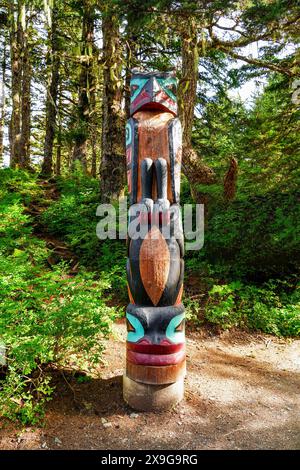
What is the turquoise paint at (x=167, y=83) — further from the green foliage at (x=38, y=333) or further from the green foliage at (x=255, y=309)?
the green foliage at (x=255, y=309)

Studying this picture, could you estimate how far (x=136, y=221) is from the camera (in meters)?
3.83

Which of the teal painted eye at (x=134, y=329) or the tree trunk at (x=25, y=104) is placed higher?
the tree trunk at (x=25, y=104)

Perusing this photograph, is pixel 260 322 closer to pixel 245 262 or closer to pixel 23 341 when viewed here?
pixel 245 262

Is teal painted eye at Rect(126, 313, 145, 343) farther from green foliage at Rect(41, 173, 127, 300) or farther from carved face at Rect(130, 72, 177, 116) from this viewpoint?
green foliage at Rect(41, 173, 127, 300)

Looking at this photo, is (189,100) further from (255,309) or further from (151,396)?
(151,396)

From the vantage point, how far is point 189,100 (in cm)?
757

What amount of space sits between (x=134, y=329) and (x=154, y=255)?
2.64 ft

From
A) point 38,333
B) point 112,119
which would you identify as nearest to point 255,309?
point 38,333

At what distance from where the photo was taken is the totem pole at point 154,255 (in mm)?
3602

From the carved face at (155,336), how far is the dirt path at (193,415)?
563 millimetres

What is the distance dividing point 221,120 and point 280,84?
3.78 meters

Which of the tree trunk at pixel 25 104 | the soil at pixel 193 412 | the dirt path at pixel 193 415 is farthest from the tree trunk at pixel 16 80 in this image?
the dirt path at pixel 193 415

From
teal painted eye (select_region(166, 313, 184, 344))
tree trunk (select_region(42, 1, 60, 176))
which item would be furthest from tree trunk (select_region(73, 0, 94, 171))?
teal painted eye (select_region(166, 313, 184, 344))

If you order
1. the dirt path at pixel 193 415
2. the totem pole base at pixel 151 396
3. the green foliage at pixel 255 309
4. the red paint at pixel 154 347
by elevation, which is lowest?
the dirt path at pixel 193 415
